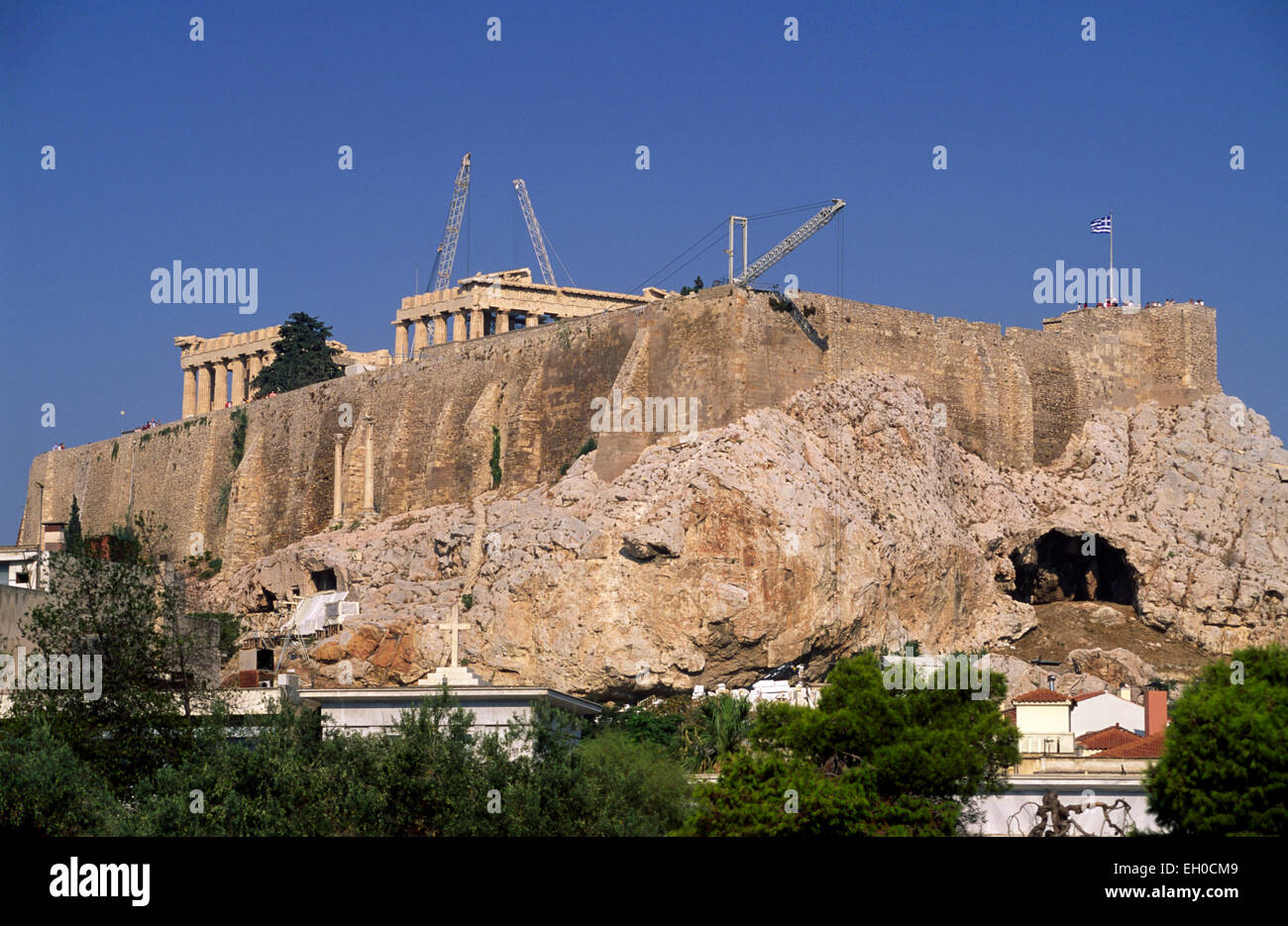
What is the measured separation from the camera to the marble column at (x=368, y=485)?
2591 inches

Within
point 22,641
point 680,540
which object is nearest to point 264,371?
point 680,540

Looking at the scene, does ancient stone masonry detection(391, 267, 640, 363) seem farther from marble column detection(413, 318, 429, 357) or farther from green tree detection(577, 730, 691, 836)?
green tree detection(577, 730, 691, 836)

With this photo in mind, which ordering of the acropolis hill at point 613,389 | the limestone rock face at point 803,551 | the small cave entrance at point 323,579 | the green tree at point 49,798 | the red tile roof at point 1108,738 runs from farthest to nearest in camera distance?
1. the small cave entrance at point 323,579
2. the acropolis hill at point 613,389
3. the limestone rock face at point 803,551
4. the red tile roof at point 1108,738
5. the green tree at point 49,798

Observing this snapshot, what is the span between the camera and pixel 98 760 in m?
33.7

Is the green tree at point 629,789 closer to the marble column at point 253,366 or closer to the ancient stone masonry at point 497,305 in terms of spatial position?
the ancient stone masonry at point 497,305

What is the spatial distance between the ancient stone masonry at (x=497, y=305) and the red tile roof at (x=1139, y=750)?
4231cm

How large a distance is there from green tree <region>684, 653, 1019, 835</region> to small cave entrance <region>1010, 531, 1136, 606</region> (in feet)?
62.3

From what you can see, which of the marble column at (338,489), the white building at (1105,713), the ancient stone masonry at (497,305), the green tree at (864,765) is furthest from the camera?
the ancient stone masonry at (497,305)

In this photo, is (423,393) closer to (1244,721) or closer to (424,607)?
(424,607)

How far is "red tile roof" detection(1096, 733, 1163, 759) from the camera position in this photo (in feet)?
126

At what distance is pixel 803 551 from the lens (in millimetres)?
49688

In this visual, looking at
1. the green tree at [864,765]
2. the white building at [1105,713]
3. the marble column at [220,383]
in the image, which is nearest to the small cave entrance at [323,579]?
the white building at [1105,713]
